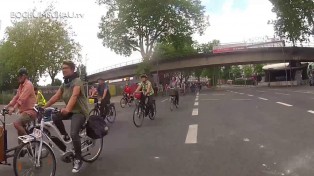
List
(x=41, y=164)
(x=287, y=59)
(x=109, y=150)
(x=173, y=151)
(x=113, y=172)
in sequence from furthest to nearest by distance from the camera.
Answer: (x=287, y=59)
(x=109, y=150)
(x=173, y=151)
(x=113, y=172)
(x=41, y=164)

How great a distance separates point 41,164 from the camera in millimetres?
5676

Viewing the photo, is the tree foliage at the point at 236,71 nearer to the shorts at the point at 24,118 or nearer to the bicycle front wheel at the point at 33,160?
the shorts at the point at 24,118

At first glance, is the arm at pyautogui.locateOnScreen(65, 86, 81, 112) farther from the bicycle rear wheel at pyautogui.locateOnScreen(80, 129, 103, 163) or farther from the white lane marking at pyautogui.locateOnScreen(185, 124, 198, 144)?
the white lane marking at pyautogui.locateOnScreen(185, 124, 198, 144)

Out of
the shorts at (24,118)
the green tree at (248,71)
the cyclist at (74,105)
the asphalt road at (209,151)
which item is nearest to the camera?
the asphalt road at (209,151)

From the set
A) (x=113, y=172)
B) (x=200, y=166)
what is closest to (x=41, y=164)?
(x=113, y=172)

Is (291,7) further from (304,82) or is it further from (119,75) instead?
(119,75)

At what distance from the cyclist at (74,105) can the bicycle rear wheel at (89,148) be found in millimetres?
340

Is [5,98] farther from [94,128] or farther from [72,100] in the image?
[72,100]

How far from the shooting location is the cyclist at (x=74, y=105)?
20.9 feet

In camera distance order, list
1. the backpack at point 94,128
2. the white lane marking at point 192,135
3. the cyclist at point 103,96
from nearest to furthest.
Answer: the backpack at point 94,128
the white lane marking at point 192,135
the cyclist at point 103,96

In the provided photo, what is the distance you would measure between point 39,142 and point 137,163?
190 centimetres

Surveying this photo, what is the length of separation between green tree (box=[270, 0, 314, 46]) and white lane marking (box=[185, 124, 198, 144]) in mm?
43913

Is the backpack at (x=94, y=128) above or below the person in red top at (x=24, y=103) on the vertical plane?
below

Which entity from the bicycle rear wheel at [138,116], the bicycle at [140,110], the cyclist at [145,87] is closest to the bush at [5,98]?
the bicycle at [140,110]
